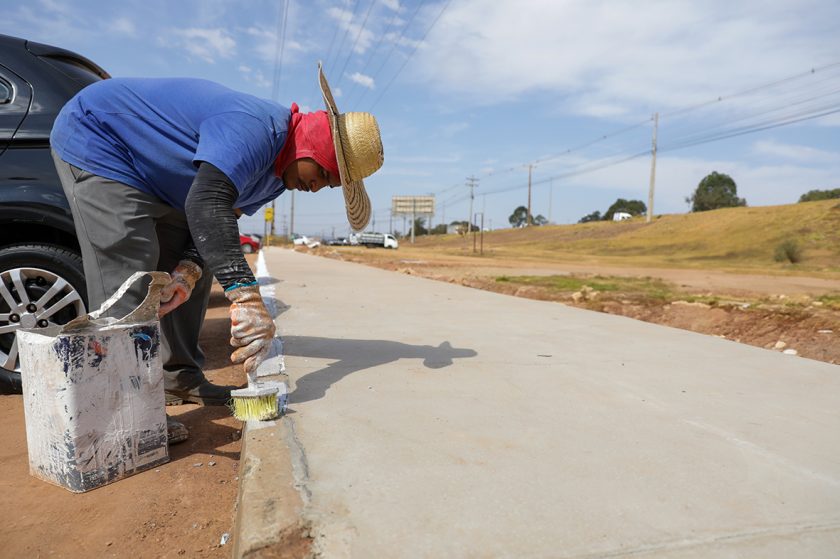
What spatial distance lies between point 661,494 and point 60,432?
79.3 inches

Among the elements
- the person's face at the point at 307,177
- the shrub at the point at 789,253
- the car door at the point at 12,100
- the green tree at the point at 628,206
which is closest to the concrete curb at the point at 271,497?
the person's face at the point at 307,177

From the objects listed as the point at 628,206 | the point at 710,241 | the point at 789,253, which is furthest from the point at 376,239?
the point at 628,206

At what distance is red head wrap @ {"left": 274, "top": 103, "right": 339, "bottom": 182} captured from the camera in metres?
2.53

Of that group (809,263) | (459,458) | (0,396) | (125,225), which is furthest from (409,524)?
(809,263)

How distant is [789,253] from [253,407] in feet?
102

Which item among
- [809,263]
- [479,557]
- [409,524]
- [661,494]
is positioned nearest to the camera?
[479,557]

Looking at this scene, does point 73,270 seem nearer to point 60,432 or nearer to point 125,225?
point 125,225

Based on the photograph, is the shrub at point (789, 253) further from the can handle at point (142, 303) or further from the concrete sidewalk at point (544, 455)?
the can handle at point (142, 303)

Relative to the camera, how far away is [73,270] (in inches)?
121

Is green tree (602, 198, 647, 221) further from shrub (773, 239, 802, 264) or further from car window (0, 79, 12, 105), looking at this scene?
car window (0, 79, 12, 105)

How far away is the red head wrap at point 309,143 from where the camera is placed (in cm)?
253

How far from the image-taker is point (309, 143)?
8.29 ft

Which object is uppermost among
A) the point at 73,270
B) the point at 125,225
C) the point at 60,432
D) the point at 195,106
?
the point at 195,106

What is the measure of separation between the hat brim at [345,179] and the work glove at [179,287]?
799mm
